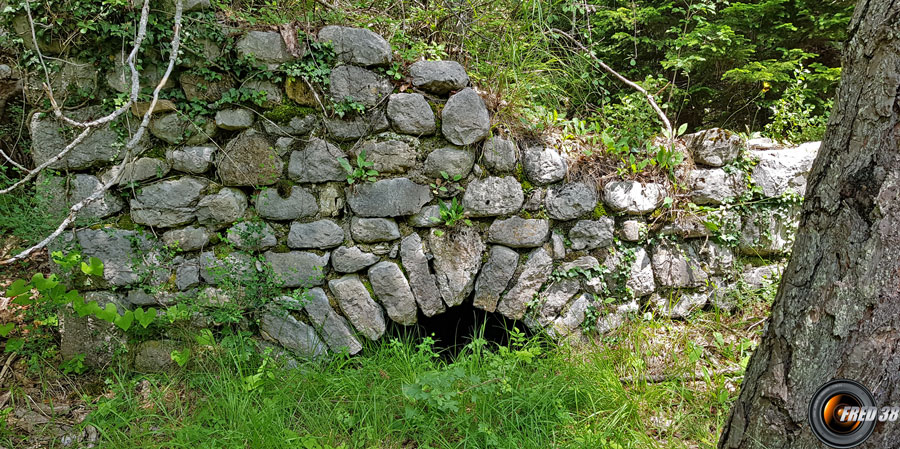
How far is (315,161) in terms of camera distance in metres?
2.47

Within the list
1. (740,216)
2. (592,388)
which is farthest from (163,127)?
(740,216)

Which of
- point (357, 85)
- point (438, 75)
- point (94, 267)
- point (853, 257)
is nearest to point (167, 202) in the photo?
point (94, 267)

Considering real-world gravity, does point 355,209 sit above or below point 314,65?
below

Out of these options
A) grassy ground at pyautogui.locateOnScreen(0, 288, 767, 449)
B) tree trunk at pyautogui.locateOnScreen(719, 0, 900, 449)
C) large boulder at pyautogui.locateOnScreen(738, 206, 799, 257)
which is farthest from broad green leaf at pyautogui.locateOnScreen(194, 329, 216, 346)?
large boulder at pyautogui.locateOnScreen(738, 206, 799, 257)

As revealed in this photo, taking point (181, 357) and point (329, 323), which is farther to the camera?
point (329, 323)

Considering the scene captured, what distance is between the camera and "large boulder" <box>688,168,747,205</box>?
2824mm

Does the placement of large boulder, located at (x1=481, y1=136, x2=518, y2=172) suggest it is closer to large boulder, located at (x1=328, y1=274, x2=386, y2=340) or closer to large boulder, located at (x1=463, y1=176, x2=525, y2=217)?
large boulder, located at (x1=463, y1=176, x2=525, y2=217)

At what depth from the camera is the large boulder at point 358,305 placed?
2.55 meters

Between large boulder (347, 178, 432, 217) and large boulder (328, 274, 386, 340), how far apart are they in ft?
1.28

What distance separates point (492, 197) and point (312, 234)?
1.00 meters

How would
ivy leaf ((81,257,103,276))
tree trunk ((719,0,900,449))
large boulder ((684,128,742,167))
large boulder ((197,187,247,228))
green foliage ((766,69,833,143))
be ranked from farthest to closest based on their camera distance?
1. green foliage ((766,69,833,143))
2. large boulder ((684,128,742,167))
3. large boulder ((197,187,247,228))
4. ivy leaf ((81,257,103,276))
5. tree trunk ((719,0,900,449))

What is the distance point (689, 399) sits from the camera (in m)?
2.30

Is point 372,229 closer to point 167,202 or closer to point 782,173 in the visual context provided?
point 167,202

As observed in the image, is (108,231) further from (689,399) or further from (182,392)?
(689,399)
